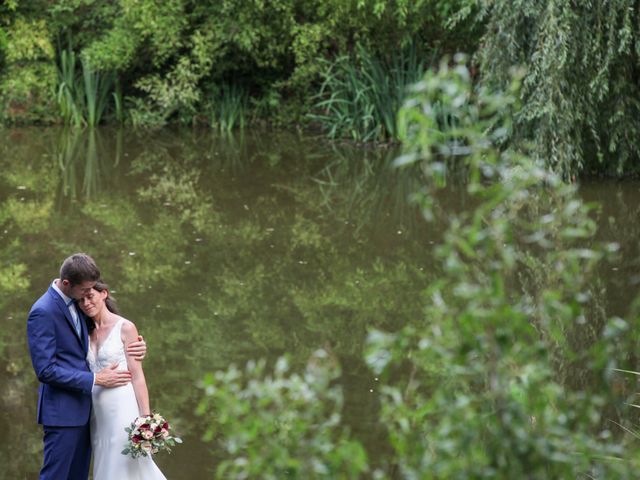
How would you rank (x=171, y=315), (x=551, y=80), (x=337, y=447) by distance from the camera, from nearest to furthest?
(x=337, y=447)
(x=171, y=315)
(x=551, y=80)

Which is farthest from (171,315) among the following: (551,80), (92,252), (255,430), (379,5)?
(379,5)

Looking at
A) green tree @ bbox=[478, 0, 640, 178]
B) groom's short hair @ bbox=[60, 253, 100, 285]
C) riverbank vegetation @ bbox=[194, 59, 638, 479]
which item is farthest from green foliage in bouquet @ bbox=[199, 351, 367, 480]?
green tree @ bbox=[478, 0, 640, 178]

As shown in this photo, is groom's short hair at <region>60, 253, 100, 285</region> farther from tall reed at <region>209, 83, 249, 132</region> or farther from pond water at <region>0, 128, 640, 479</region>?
tall reed at <region>209, 83, 249, 132</region>

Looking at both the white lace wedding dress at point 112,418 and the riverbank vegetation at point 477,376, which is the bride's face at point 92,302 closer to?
the white lace wedding dress at point 112,418

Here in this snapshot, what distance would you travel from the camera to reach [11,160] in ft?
66.0

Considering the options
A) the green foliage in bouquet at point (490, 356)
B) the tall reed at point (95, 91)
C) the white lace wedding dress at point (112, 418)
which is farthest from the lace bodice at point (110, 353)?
the tall reed at point (95, 91)

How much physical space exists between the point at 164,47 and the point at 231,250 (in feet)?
30.4

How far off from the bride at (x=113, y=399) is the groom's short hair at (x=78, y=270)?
0.89 feet

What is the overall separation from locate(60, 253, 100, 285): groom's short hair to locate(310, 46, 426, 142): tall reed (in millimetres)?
15348

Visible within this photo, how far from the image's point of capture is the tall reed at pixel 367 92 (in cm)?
2145

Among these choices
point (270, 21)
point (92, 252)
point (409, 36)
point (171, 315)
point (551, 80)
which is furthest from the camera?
point (270, 21)

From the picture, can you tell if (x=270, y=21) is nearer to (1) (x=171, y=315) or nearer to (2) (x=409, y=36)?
(2) (x=409, y=36)

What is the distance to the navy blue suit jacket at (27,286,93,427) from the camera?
604cm

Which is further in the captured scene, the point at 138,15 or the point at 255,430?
the point at 138,15
